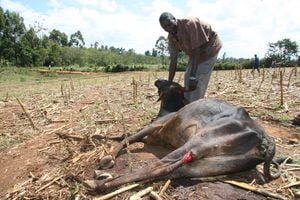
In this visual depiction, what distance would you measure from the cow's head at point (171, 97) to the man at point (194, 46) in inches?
6.3

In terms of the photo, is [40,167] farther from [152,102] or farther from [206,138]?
[152,102]

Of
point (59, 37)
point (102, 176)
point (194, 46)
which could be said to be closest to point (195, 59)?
point (194, 46)

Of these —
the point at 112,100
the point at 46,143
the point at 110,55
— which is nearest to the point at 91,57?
the point at 110,55

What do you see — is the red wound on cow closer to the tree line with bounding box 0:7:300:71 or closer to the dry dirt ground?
the dry dirt ground

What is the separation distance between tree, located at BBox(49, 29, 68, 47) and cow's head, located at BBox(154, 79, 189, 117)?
228ft

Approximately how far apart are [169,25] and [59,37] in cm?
7146

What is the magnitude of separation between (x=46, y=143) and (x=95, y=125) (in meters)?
1.04

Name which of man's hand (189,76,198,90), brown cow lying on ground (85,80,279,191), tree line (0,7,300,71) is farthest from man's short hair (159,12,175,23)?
tree line (0,7,300,71)

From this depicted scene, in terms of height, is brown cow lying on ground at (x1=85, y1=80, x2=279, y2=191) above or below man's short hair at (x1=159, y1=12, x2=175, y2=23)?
below

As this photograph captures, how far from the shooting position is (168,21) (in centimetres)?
512

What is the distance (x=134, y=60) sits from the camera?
64750mm

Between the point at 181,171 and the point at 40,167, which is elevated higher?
the point at 181,171

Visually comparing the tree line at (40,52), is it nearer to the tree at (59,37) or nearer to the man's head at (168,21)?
the tree at (59,37)

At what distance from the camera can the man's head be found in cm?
509
